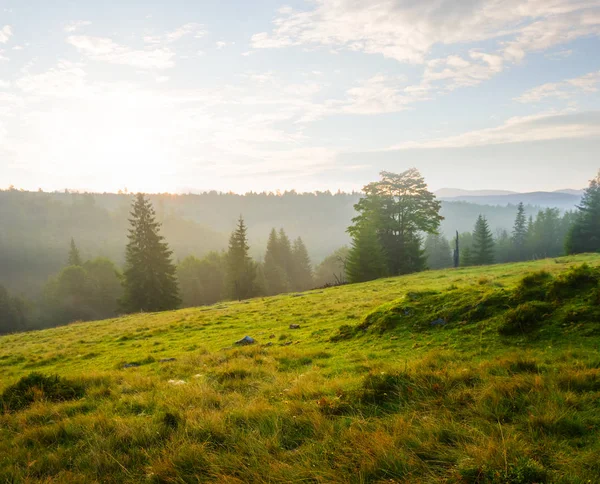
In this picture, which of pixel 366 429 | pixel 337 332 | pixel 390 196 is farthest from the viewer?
pixel 390 196

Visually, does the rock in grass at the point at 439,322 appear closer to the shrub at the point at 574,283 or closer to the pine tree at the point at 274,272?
the shrub at the point at 574,283

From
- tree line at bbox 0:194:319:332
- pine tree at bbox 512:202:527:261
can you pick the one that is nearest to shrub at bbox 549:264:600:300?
tree line at bbox 0:194:319:332

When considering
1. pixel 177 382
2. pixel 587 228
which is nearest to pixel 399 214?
pixel 587 228

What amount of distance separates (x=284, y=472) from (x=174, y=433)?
6.63 feet

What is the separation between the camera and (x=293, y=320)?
15672 mm

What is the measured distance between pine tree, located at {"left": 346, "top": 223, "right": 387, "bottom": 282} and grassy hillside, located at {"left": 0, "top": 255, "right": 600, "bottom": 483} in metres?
29.7

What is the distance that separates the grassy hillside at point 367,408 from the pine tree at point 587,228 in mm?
60798

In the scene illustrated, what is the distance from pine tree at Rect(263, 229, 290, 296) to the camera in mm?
71125

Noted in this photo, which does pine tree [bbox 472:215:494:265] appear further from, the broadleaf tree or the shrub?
the shrub

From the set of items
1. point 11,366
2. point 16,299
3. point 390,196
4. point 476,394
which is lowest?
point 16,299

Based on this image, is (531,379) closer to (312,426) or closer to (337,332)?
(312,426)

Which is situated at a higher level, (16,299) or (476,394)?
(476,394)

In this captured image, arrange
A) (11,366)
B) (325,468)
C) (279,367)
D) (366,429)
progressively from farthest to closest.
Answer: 1. (11,366)
2. (279,367)
3. (366,429)
4. (325,468)

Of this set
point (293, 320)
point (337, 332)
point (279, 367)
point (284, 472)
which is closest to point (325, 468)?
point (284, 472)
